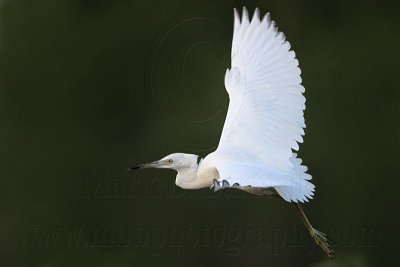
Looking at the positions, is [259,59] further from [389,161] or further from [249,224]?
[389,161]

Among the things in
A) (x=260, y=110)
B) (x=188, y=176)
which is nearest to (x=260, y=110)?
(x=260, y=110)

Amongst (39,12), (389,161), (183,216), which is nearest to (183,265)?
(183,216)

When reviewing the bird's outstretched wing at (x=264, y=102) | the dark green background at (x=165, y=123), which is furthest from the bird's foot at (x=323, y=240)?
the dark green background at (x=165, y=123)

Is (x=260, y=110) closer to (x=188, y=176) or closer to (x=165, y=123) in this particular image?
(x=188, y=176)

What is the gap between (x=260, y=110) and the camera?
424 centimetres

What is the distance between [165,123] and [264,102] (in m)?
3.09

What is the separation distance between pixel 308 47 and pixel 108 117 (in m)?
1.47

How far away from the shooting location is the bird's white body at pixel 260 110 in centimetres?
418

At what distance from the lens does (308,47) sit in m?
7.43

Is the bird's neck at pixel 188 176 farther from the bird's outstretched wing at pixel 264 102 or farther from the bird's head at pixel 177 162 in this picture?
the bird's outstretched wing at pixel 264 102

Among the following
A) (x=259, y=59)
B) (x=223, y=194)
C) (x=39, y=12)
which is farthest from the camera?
(x=39, y=12)

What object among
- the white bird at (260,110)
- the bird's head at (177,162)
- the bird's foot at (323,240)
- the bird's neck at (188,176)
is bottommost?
the bird's foot at (323,240)

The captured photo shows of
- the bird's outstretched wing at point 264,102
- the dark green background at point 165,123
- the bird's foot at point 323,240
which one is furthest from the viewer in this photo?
the dark green background at point 165,123

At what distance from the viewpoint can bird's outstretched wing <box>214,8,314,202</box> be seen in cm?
417
